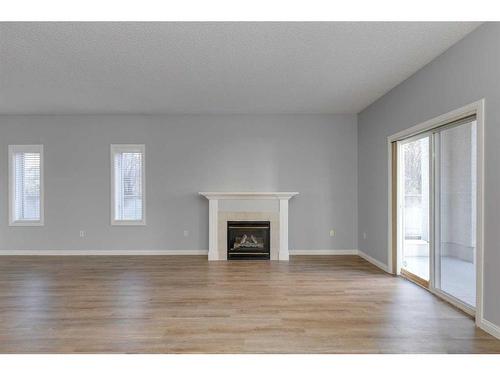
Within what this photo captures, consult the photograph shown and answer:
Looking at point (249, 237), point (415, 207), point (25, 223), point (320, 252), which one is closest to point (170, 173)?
point (249, 237)

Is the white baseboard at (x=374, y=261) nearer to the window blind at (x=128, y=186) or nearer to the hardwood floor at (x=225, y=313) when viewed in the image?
the hardwood floor at (x=225, y=313)

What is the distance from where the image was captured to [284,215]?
6.16m

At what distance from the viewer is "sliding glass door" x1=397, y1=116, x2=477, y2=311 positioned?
3.35 meters

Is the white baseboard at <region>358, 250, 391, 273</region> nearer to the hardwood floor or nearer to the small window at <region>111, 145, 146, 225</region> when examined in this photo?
the hardwood floor

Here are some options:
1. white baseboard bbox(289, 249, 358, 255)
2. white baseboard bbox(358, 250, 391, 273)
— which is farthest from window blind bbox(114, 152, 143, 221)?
white baseboard bbox(358, 250, 391, 273)

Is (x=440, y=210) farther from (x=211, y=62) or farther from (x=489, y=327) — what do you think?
(x=211, y=62)

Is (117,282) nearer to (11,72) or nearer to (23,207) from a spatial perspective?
(11,72)

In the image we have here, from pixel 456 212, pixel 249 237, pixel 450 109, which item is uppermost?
pixel 450 109

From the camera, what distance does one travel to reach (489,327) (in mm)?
2814

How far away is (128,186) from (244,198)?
230cm

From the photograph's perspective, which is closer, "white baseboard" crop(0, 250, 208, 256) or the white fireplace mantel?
the white fireplace mantel

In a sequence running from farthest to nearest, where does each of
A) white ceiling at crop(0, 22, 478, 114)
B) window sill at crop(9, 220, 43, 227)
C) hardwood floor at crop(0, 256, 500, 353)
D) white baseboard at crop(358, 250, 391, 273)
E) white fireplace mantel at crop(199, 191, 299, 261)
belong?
window sill at crop(9, 220, 43, 227)
white fireplace mantel at crop(199, 191, 299, 261)
white baseboard at crop(358, 250, 391, 273)
white ceiling at crop(0, 22, 478, 114)
hardwood floor at crop(0, 256, 500, 353)

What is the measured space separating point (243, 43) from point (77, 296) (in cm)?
337

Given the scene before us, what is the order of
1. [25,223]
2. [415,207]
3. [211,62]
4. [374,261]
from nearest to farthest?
[211,62]
[415,207]
[374,261]
[25,223]
